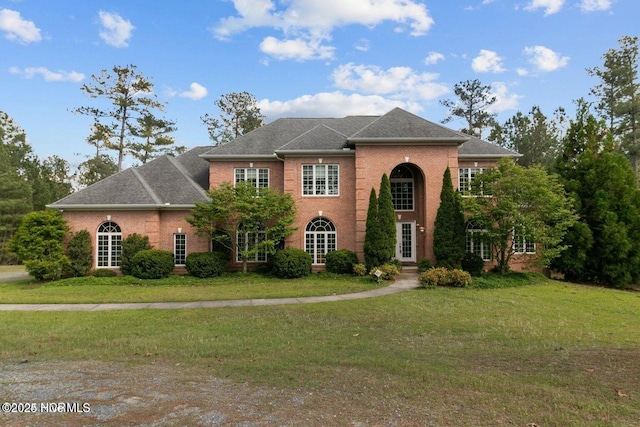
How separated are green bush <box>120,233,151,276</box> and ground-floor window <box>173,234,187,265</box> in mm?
1467

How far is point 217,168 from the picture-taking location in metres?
21.4

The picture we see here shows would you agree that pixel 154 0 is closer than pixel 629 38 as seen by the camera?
Yes

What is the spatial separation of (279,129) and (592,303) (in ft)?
59.9

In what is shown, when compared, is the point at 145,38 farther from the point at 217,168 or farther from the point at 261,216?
the point at 261,216

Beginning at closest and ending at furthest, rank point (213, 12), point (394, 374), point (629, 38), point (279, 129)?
1. point (394, 374)
2. point (213, 12)
3. point (279, 129)
4. point (629, 38)

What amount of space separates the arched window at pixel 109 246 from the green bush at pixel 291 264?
8135 mm

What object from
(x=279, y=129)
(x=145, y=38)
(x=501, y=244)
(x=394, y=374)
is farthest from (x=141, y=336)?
(x=279, y=129)

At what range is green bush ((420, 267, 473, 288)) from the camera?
54.0 ft

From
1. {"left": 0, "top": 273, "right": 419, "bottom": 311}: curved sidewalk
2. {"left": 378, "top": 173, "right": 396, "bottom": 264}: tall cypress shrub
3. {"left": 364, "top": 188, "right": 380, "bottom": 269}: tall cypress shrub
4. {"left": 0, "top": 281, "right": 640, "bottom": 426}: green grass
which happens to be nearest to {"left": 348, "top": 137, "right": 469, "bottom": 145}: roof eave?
{"left": 378, "top": 173, "right": 396, "bottom": 264}: tall cypress shrub

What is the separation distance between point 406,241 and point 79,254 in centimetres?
1708

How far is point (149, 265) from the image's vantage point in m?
18.2

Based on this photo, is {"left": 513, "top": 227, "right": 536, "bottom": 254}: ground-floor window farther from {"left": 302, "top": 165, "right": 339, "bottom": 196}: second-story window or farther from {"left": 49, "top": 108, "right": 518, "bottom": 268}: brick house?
{"left": 302, "top": 165, "right": 339, "bottom": 196}: second-story window

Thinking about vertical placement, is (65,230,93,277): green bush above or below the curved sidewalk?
above

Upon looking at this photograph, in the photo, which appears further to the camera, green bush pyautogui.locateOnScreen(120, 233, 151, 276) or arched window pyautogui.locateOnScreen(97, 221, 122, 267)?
arched window pyautogui.locateOnScreen(97, 221, 122, 267)
